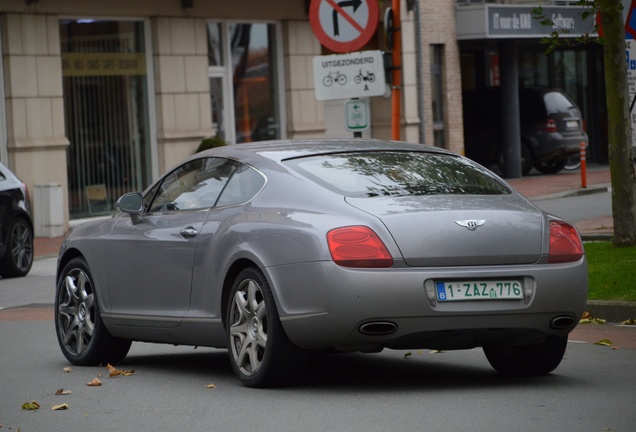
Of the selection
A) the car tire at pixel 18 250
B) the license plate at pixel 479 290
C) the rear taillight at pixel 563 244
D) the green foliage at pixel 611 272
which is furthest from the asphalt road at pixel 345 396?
the car tire at pixel 18 250

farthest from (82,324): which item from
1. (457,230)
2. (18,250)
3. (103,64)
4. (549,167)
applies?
(549,167)

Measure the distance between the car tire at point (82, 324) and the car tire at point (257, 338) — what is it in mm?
1577

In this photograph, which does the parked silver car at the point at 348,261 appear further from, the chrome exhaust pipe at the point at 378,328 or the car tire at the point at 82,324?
the car tire at the point at 82,324

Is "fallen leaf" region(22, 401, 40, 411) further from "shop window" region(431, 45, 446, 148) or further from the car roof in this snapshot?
"shop window" region(431, 45, 446, 148)

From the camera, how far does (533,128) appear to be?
35062 millimetres

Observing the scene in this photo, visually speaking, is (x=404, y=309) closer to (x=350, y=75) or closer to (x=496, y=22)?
(x=350, y=75)

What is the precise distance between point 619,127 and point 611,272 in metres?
2.11

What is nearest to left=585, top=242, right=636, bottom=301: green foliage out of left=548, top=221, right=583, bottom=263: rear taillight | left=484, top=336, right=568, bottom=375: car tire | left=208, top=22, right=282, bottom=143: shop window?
left=484, top=336, right=568, bottom=375: car tire

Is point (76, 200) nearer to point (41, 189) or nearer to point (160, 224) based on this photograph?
point (41, 189)

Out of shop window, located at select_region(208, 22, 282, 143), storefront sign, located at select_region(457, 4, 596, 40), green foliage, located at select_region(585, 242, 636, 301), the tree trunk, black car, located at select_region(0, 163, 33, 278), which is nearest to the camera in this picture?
green foliage, located at select_region(585, 242, 636, 301)

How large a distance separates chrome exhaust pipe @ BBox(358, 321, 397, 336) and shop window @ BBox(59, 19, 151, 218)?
1858cm

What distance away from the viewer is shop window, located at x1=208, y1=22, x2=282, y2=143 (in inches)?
1144

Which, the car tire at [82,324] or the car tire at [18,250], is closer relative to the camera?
the car tire at [82,324]

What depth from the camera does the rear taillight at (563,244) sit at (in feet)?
26.8
